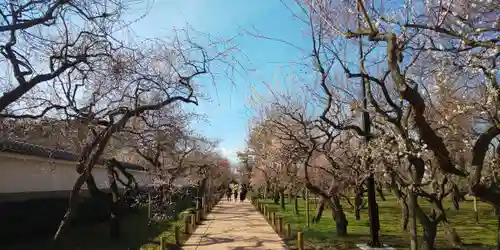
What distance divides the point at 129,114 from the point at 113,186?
6430 mm

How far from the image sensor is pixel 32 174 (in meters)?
13.5

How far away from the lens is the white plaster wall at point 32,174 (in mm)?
12143

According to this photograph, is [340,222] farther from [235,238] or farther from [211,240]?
[211,240]

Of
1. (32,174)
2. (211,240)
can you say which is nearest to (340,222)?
(211,240)

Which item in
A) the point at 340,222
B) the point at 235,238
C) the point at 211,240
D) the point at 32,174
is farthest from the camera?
the point at 340,222

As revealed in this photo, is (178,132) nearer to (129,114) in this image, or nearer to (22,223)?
(129,114)

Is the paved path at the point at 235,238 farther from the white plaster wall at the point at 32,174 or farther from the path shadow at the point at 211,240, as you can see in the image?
the white plaster wall at the point at 32,174

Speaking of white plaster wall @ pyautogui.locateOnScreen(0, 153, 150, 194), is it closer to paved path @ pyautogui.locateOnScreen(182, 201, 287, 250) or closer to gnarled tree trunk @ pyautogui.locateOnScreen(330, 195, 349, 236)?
paved path @ pyautogui.locateOnScreen(182, 201, 287, 250)

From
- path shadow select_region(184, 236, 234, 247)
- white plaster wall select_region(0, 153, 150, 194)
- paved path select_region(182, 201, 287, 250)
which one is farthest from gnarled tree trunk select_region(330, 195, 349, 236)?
white plaster wall select_region(0, 153, 150, 194)

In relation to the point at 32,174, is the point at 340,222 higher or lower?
lower

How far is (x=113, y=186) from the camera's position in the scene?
15.3 metres

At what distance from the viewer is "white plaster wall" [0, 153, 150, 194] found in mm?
12143

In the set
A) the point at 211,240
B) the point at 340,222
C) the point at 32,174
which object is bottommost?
the point at 211,240

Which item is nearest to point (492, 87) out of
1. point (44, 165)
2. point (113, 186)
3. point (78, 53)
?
point (78, 53)
